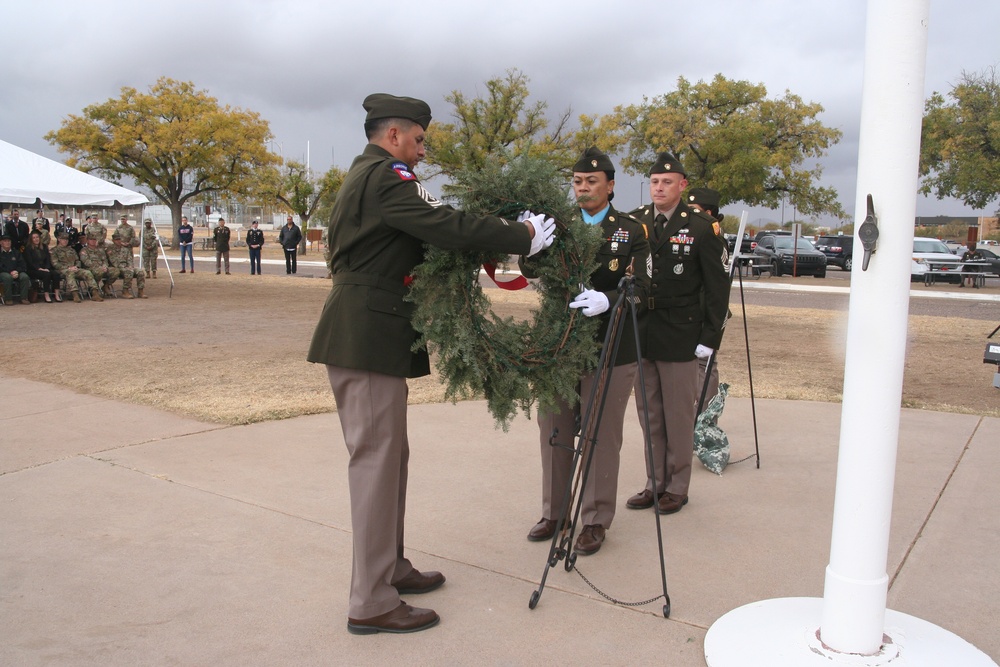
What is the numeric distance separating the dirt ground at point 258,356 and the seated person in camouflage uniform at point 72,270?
0.56m

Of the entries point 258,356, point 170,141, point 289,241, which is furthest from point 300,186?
point 258,356

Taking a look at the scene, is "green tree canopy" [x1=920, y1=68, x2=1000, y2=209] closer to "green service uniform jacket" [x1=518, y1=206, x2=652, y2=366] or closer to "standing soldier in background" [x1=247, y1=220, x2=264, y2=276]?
"standing soldier in background" [x1=247, y1=220, x2=264, y2=276]

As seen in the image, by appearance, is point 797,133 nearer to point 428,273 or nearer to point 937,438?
point 937,438

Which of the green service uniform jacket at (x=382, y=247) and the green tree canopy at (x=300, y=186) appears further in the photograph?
the green tree canopy at (x=300, y=186)

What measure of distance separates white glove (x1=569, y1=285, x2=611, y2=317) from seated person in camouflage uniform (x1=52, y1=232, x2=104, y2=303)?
16055 millimetres

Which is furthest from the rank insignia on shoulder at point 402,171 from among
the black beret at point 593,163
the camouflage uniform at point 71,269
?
the camouflage uniform at point 71,269

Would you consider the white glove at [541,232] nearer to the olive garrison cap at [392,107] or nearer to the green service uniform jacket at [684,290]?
the olive garrison cap at [392,107]

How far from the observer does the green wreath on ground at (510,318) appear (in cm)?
332

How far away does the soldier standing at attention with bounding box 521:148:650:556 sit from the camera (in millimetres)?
4121

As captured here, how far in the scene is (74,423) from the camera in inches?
255

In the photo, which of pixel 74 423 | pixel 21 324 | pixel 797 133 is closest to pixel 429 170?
pixel 797 133

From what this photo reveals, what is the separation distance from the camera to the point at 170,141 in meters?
41.8

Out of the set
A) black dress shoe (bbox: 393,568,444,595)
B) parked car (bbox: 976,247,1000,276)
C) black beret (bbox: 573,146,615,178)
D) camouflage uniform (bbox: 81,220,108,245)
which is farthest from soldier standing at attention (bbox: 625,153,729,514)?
parked car (bbox: 976,247,1000,276)

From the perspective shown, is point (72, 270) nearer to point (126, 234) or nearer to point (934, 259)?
point (126, 234)
